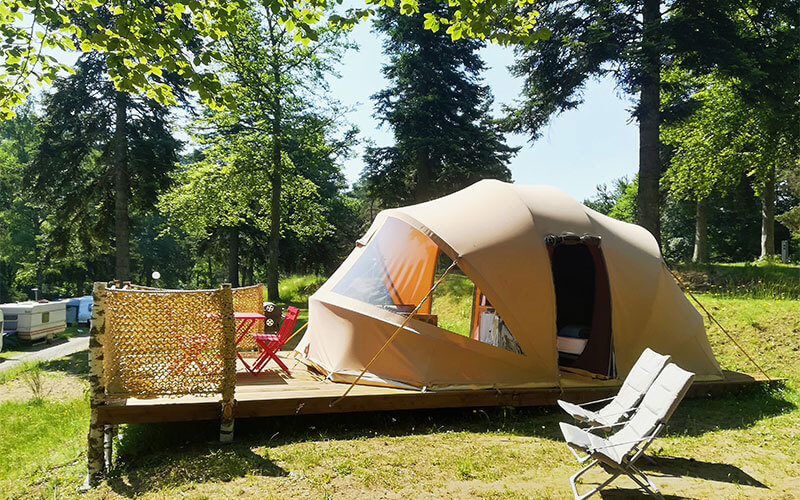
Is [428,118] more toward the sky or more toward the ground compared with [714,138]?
more toward the sky

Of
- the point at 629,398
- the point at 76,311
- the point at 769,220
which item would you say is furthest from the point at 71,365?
the point at 769,220

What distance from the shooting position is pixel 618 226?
23.9ft

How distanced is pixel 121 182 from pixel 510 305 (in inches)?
549

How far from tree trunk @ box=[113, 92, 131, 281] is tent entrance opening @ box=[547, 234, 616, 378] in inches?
510

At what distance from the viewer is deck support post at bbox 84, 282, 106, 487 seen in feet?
14.8

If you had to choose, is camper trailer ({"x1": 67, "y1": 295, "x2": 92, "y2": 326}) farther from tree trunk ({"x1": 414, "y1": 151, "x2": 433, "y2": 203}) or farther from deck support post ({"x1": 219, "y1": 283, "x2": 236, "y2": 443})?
deck support post ({"x1": 219, "y1": 283, "x2": 236, "y2": 443})

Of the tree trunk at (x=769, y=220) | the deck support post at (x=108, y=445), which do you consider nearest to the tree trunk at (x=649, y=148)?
the tree trunk at (x=769, y=220)

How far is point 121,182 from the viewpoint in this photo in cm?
1539

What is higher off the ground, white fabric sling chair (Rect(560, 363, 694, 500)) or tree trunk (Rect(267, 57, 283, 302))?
tree trunk (Rect(267, 57, 283, 302))

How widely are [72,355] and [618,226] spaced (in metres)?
13.7

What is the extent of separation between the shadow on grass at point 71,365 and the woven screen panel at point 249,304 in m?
5.14

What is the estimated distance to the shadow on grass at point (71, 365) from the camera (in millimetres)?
11062

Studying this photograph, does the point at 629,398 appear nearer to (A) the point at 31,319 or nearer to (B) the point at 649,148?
(B) the point at 649,148

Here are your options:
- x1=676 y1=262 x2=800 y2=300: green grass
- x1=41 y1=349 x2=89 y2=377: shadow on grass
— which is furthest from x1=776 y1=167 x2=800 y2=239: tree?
x1=41 y1=349 x2=89 y2=377: shadow on grass
